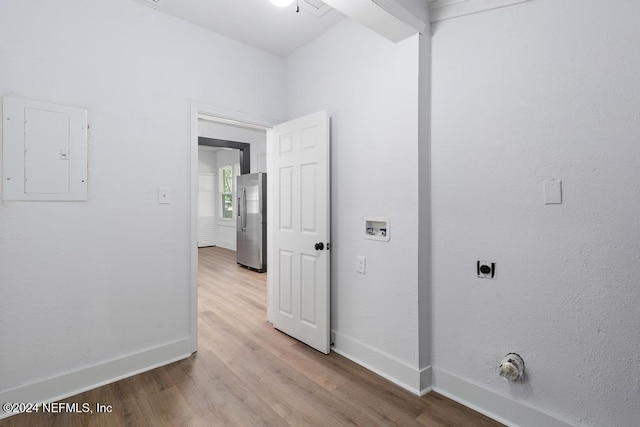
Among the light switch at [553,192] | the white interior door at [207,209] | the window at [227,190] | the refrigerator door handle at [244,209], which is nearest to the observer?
the light switch at [553,192]

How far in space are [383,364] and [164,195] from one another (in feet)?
7.05

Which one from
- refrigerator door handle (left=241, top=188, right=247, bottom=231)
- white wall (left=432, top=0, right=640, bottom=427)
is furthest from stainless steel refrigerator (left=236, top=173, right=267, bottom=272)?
white wall (left=432, top=0, right=640, bottom=427)

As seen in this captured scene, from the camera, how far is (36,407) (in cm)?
188

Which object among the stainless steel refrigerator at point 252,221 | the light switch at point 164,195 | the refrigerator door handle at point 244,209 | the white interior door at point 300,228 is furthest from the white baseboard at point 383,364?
the refrigerator door handle at point 244,209

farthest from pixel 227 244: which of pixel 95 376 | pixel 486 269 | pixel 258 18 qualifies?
pixel 486 269

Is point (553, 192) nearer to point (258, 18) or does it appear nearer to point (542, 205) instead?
point (542, 205)

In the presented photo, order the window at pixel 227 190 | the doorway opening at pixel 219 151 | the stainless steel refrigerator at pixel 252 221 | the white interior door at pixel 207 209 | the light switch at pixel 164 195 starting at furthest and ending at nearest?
the white interior door at pixel 207 209 → the window at pixel 227 190 → the stainless steel refrigerator at pixel 252 221 → the doorway opening at pixel 219 151 → the light switch at pixel 164 195

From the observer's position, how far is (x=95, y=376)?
2111 millimetres

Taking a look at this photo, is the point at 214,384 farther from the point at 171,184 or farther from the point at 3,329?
the point at 171,184

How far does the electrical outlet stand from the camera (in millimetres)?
1820

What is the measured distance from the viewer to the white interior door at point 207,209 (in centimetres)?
880

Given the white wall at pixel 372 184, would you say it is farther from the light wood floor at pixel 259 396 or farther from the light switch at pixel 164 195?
the light switch at pixel 164 195

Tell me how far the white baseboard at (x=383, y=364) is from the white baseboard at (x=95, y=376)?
1311mm

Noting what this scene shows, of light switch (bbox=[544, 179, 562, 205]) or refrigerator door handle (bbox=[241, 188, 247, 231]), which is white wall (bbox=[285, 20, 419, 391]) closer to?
light switch (bbox=[544, 179, 562, 205])
